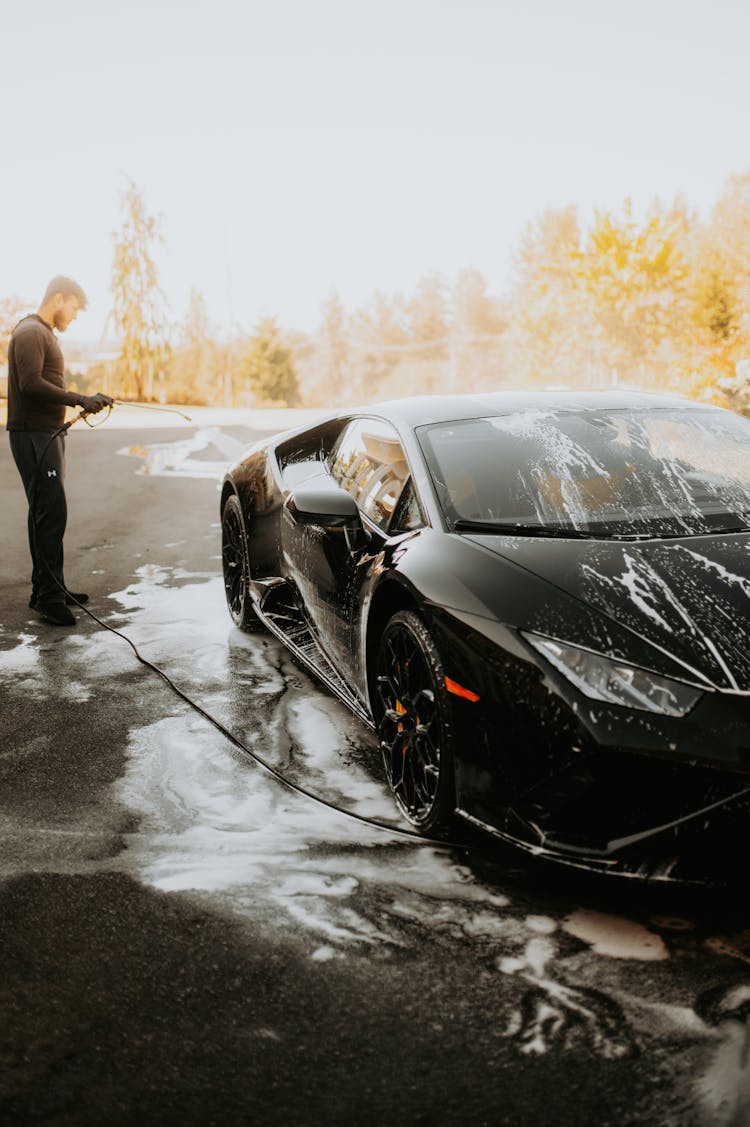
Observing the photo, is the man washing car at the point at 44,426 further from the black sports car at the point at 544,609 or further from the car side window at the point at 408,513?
the car side window at the point at 408,513

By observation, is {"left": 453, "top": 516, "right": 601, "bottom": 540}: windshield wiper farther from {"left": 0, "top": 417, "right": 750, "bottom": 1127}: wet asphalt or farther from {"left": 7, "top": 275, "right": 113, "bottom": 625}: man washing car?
{"left": 7, "top": 275, "right": 113, "bottom": 625}: man washing car

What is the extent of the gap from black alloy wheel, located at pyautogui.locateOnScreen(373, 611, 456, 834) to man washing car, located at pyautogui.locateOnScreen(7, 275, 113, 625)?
3211mm

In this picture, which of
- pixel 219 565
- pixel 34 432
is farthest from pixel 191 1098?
pixel 219 565

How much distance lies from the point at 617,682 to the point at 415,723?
84 cm

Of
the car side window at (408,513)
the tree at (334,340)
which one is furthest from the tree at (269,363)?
the car side window at (408,513)

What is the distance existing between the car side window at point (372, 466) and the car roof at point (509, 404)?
8 cm

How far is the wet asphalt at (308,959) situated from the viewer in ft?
7.04

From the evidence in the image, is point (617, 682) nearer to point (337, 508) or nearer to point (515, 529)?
point (515, 529)

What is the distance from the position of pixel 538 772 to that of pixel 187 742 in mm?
1956

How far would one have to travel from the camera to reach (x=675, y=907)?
2.89 m

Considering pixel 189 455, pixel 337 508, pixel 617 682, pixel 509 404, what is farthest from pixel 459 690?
pixel 189 455

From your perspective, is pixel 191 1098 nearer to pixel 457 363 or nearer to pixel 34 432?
pixel 34 432

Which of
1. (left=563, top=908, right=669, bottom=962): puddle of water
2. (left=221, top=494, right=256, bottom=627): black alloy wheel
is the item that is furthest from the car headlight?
(left=221, top=494, right=256, bottom=627): black alloy wheel

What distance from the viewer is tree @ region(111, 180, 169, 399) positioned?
164 ft
